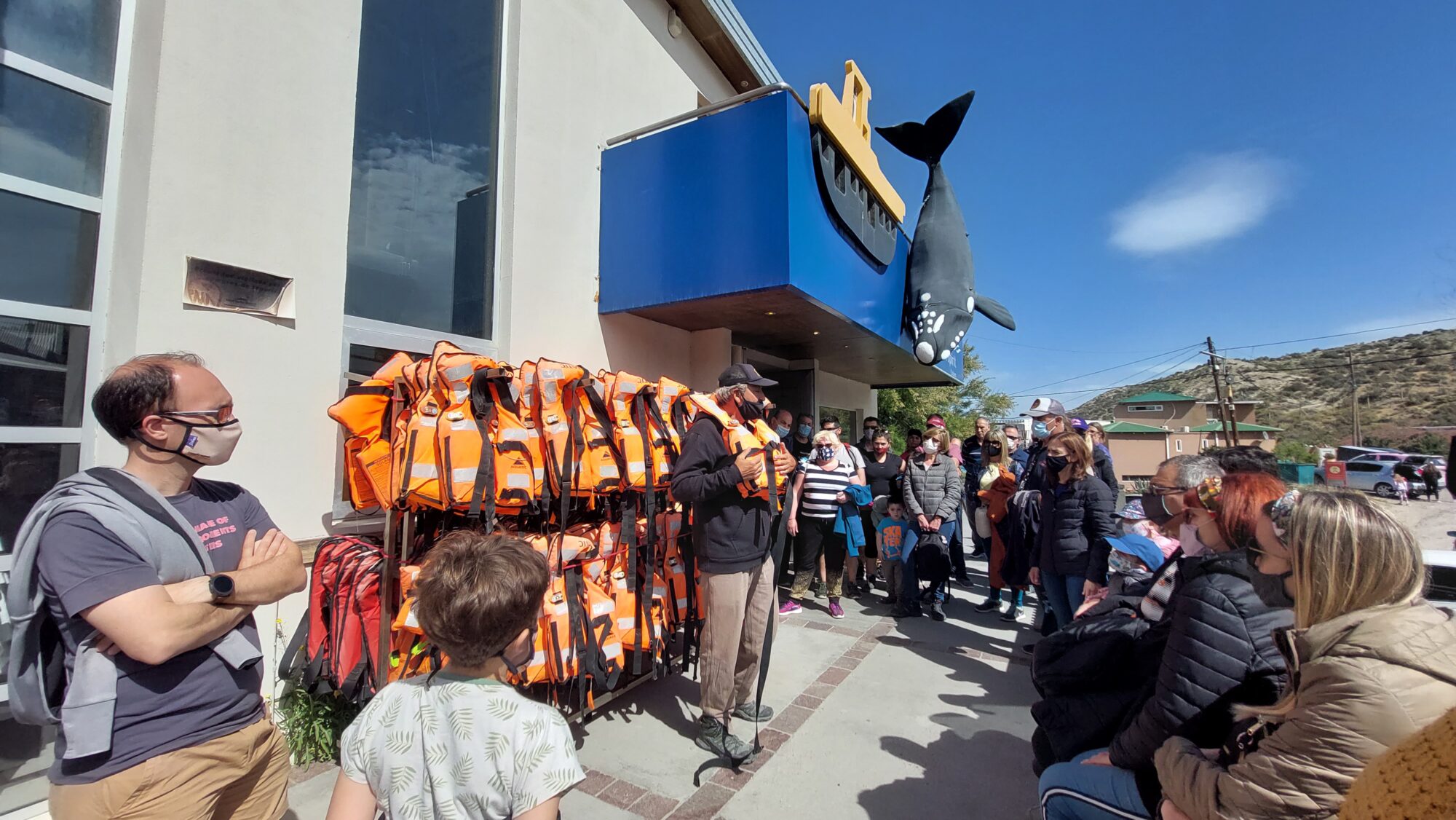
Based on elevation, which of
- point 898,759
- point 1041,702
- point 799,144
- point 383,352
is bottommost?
point 898,759

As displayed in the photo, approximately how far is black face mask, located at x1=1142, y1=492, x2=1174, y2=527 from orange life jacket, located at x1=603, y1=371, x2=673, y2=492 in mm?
2623

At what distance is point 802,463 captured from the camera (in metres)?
5.62

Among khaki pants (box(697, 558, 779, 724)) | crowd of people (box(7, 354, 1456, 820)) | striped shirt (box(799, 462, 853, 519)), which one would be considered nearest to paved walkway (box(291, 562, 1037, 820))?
khaki pants (box(697, 558, 779, 724))

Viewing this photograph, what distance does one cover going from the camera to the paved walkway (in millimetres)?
2697

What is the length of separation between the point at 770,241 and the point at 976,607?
13.4ft

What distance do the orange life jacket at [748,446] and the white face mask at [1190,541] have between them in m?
1.90

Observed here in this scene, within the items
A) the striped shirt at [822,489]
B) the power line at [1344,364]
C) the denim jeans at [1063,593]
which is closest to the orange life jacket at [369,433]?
the striped shirt at [822,489]

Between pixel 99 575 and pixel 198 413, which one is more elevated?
pixel 198 413

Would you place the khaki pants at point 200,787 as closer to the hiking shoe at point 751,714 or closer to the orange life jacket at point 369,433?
the orange life jacket at point 369,433

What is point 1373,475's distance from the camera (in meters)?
25.6

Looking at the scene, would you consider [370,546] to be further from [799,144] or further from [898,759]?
[799,144]

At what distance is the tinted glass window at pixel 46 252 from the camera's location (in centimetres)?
238

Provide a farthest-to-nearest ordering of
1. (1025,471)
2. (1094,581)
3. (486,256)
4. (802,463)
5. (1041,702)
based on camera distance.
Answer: (802,463) → (1025,471) → (486,256) → (1094,581) → (1041,702)

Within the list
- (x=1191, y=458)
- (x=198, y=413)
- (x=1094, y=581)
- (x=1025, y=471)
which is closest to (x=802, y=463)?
(x=1025, y=471)
